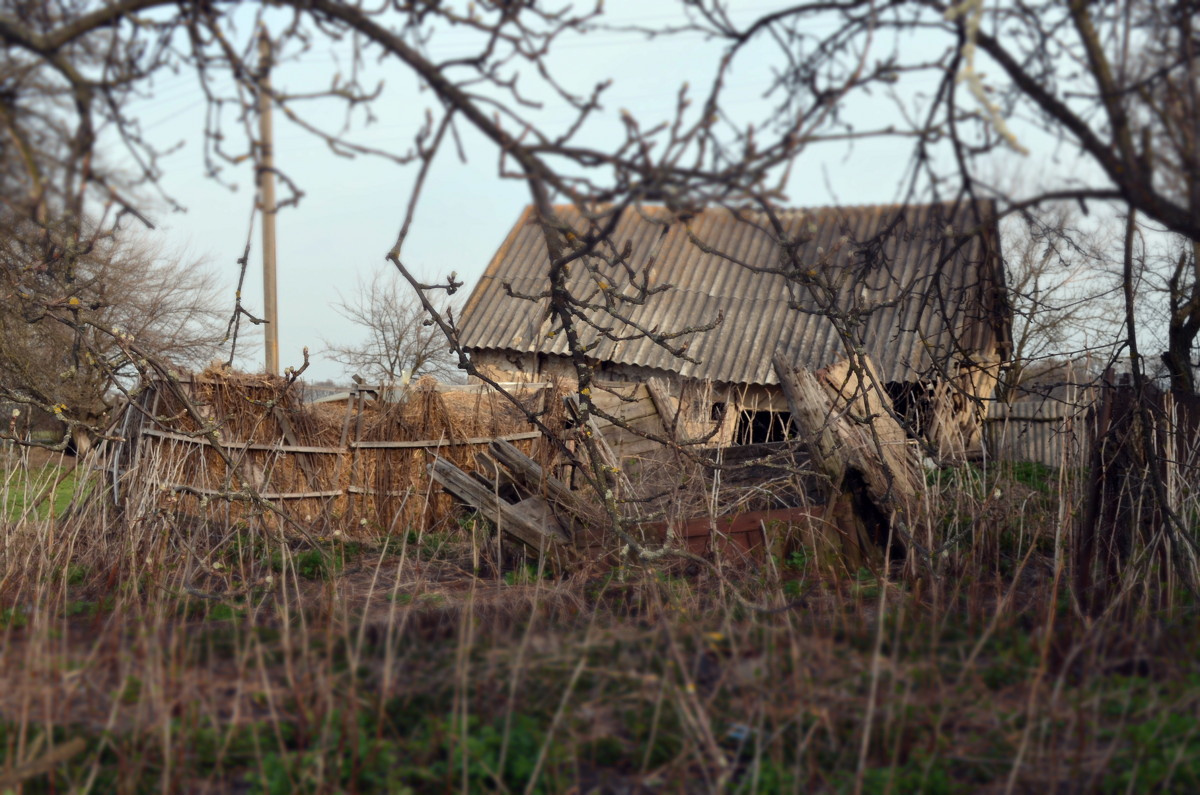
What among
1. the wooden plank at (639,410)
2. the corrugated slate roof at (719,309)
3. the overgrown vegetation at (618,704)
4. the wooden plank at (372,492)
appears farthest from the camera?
the corrugated slate roof at (719,309)

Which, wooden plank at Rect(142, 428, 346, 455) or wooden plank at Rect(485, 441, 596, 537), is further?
wooden plank at Rect(142, 428, 346, 455)

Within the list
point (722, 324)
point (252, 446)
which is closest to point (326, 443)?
point (252, 446)

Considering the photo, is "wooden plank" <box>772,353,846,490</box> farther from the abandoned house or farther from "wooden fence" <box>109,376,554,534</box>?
the abandoned house

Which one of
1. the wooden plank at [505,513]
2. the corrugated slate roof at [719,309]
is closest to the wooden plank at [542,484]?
the wooden plank at [505,513]

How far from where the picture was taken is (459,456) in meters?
10.1

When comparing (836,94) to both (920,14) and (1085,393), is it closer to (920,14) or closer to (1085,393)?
(920,14)

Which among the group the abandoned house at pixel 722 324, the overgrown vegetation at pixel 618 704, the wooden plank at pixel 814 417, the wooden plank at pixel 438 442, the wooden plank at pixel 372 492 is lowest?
the overgrown vegetation at pixel 618 704

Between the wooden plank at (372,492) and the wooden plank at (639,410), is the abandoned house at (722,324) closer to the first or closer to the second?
the wooden plank at (639,410)

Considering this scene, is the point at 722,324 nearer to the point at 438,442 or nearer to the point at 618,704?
the point at 438,442

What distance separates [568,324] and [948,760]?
9.66ft

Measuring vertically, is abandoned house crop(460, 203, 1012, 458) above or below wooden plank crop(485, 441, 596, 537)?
above

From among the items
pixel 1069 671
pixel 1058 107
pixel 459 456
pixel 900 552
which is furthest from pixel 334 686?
pixel 459 456

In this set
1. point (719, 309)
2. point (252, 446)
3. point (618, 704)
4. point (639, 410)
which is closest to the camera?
point (618, 704)

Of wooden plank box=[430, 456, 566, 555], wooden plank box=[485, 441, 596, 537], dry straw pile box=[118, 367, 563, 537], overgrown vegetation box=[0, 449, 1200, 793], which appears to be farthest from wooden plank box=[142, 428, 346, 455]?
overgrown vegetation box=[0, 449, 1200, 793]
